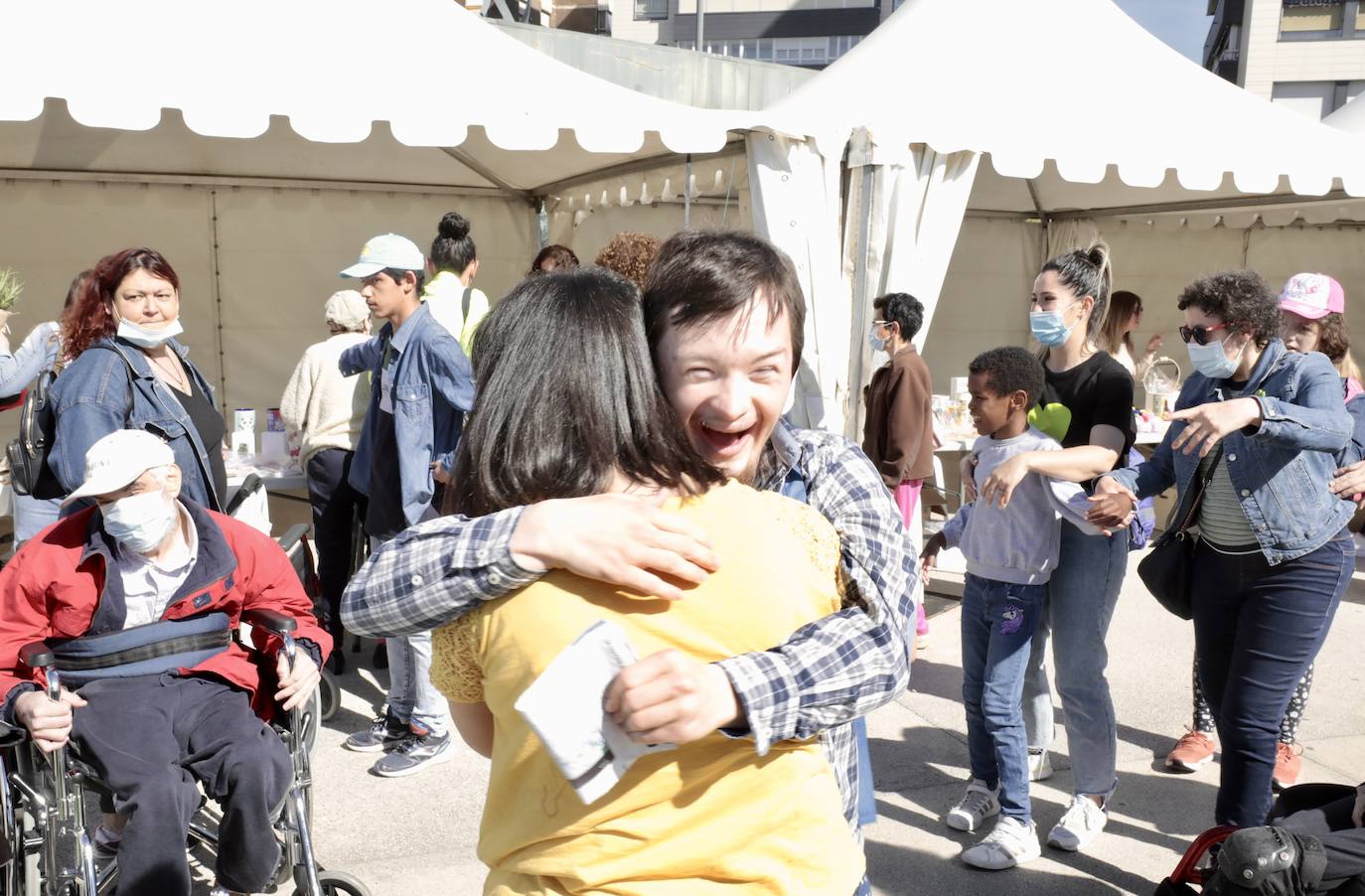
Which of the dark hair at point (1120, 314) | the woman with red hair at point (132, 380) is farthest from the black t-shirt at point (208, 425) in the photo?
the dark hair at point (1120, 314)

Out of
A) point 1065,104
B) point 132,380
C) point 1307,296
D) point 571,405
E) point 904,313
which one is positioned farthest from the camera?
point 1065,104

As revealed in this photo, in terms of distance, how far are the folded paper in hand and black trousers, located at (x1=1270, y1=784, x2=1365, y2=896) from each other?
1.87 meters

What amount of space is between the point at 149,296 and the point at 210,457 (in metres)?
0.53

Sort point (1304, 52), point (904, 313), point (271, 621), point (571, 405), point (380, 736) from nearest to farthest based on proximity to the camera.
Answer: point (571, 405) → point (271, 621) → point (380, 736) → point (904, 313) → point (1304, 52)

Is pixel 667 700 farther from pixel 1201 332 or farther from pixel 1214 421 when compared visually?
pixel 1201 332

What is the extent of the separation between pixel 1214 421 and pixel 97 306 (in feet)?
10.5

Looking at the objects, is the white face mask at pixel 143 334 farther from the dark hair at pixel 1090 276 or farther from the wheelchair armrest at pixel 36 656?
the dark hair at pixel 1090 276

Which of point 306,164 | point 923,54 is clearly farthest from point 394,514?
point 306,164

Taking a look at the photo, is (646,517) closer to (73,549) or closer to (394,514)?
(73,549)

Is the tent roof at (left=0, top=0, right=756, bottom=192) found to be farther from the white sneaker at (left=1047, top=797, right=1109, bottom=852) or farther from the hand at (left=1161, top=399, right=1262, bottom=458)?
the white sneaker at (left=1047, top=797, right=1109, bottom=852)

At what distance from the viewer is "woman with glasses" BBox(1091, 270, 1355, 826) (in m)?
2.78

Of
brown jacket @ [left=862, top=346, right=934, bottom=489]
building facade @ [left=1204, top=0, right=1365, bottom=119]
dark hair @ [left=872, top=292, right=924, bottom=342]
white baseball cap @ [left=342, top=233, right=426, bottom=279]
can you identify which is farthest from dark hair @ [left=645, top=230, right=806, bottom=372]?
building facade @ [left=1204, top=0, right=1365, bottom=119]

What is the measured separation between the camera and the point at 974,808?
11.3 ft

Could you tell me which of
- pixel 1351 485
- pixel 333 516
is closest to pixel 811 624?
pixel 1351 485
